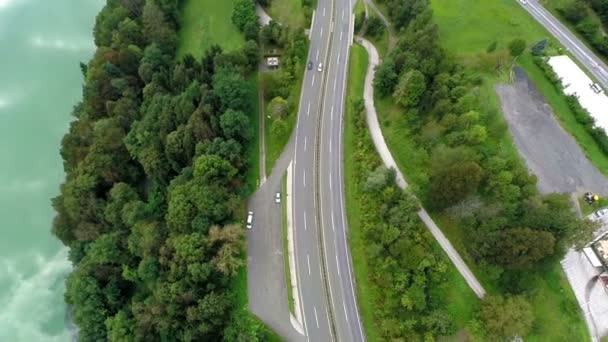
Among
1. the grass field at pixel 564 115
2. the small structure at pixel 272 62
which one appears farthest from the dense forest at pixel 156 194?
the grass field at pixel 564 115

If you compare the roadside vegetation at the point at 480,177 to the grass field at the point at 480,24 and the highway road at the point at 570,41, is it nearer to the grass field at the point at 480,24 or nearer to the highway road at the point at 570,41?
the grass field at the point at 480,24

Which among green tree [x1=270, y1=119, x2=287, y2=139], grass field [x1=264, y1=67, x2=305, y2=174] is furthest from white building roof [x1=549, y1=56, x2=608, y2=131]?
green tree [x1=270, y1=119, x2=287, y2=139]

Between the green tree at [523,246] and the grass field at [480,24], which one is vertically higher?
the grass field at [480,24]

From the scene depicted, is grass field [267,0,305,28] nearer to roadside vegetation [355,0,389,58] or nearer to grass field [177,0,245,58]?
grass field [177,0,245,58]

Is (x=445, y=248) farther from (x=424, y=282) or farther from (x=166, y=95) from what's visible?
(x=166, y=95)

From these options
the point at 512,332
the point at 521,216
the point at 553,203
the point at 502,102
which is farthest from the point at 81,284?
the point at 502,102

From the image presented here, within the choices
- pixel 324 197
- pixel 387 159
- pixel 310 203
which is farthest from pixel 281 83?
pixel 387 159
